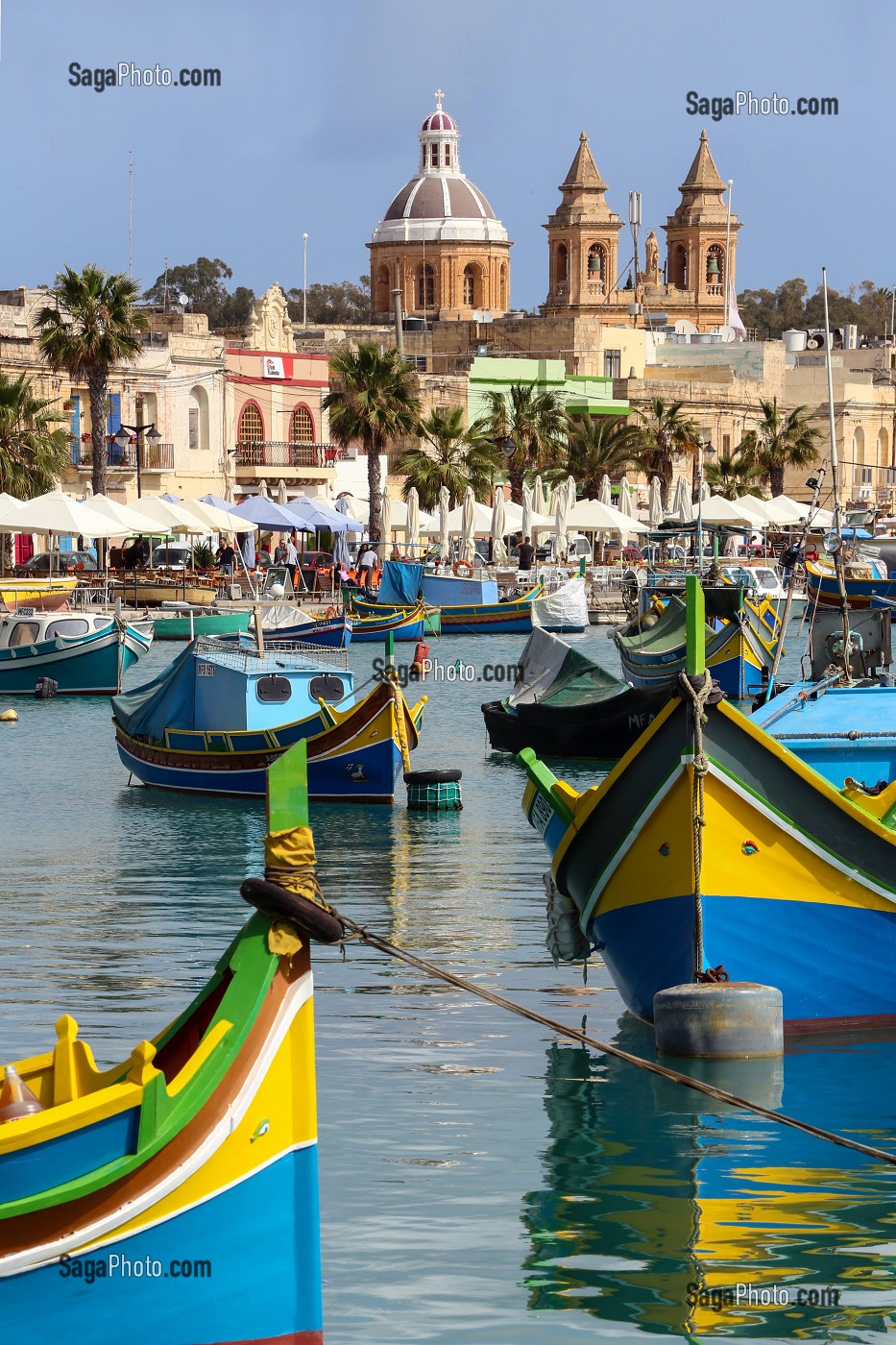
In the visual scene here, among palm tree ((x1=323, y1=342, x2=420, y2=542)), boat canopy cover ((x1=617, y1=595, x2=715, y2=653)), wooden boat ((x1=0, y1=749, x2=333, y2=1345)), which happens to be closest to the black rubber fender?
wooden boat ((x1=0, y1=749, x2=333, y2=1345))

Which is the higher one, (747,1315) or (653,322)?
(653,322)

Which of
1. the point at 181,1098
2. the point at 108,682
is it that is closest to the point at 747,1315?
the point at 181,1098

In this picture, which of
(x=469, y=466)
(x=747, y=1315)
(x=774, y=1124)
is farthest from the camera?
(x=469, y=466)

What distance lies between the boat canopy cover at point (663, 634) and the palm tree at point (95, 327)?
18.2 m

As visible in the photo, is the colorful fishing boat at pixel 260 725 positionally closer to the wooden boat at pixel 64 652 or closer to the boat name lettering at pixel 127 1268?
the wooden boat at pixel 64 652

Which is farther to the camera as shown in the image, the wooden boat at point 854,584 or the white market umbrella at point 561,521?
the white market umbrella at point 561,521

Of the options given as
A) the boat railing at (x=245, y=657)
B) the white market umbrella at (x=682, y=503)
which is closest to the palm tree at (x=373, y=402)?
the white market umbrella at (x=682, y=503)

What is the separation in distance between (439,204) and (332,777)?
320ft

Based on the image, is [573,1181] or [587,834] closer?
[573,1181]

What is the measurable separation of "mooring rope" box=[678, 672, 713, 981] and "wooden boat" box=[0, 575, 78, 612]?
1225 inches

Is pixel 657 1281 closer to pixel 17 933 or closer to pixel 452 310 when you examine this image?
pixel 17 933

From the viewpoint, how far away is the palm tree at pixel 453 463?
64.1m

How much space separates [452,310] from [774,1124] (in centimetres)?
10078

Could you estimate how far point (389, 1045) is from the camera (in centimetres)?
1262
